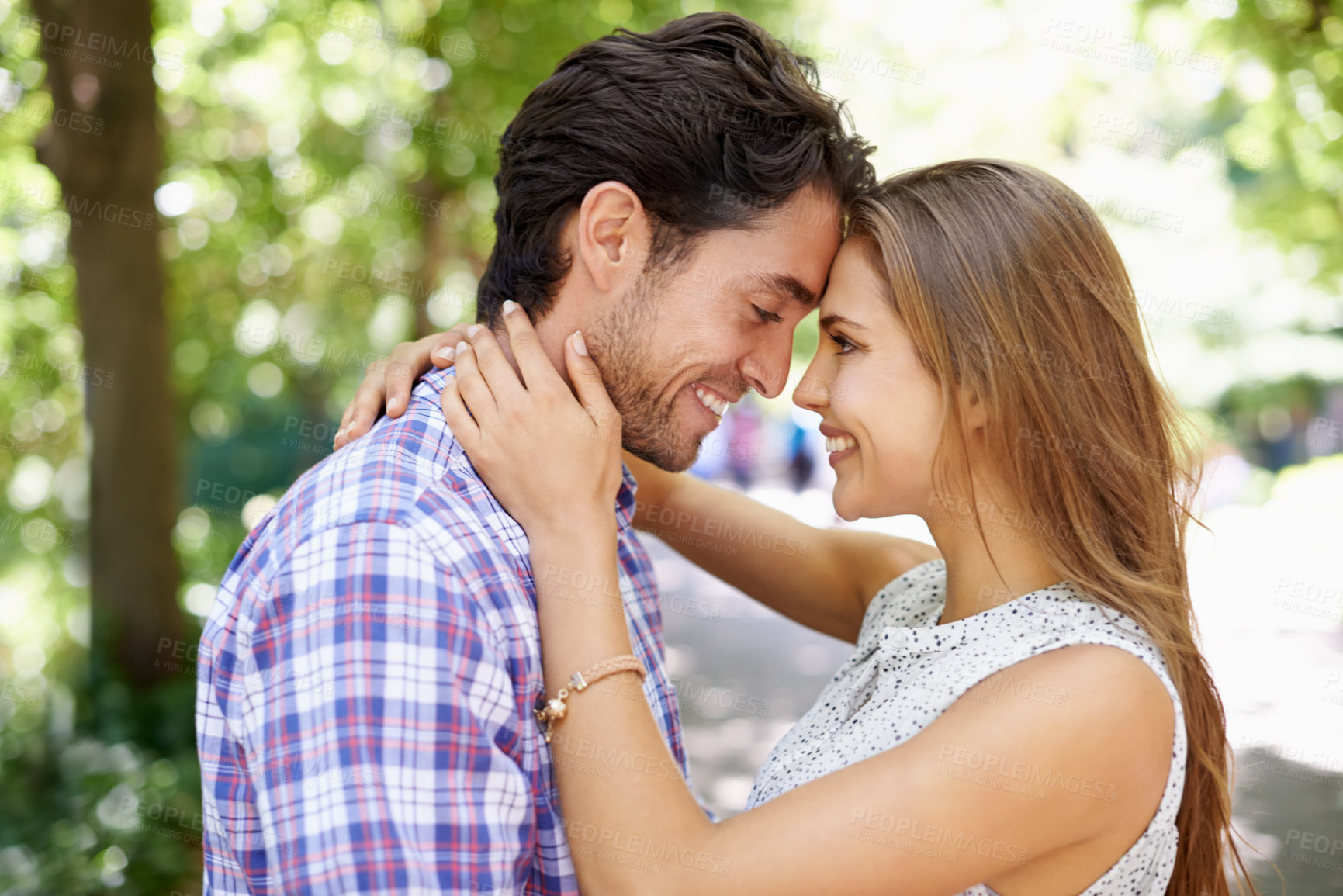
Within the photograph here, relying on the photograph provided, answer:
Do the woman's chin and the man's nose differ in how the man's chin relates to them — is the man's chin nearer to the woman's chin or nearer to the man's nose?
the man's nose

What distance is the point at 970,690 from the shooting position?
1798 mm

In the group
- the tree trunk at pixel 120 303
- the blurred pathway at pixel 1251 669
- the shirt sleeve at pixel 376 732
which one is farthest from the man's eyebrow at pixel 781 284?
the tree trunk at pixel 120 303

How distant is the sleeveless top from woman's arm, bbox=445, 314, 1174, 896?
0.08 feet

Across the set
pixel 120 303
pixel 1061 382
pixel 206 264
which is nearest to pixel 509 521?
pixel 1061 382

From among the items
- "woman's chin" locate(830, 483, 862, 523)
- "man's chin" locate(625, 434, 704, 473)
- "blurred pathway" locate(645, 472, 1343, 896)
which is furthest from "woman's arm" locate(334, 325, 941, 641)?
"blurred pathway" locate(645, 472, 1343, 896)

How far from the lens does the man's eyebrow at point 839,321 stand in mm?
2127

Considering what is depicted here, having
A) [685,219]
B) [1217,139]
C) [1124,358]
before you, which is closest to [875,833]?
[1124,358]

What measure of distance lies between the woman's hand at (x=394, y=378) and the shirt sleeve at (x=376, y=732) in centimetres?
69

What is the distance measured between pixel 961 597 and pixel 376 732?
137 cm

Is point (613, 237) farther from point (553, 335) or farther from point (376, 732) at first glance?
point (376, 732)

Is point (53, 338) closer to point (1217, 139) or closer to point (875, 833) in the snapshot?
point (875, 833)

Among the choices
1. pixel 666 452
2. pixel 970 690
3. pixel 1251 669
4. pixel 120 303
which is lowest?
pixel 1251 669

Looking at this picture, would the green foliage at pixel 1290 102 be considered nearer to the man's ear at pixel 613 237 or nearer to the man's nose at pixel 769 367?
the man's nose at pixel 769 367

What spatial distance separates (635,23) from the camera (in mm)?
7367
